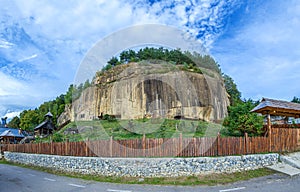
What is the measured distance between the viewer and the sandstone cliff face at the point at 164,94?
32.6m

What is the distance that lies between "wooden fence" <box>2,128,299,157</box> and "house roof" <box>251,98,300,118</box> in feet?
4.10

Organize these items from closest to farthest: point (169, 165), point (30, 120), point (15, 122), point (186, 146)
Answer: point (169, 165), point (186, 146), point (30, 120), point (15, 122)

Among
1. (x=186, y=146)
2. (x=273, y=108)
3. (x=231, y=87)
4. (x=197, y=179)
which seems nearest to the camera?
(x=197, y=179)

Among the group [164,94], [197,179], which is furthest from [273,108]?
[164,94]

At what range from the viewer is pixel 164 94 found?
33.4m

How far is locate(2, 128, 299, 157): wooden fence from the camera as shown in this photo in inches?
483

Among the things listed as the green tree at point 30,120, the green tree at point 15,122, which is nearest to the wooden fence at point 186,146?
the green tree at point 30,120

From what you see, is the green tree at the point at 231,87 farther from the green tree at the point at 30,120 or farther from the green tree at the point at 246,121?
the green tree at the point at 30,120

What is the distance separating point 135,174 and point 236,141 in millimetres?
5487

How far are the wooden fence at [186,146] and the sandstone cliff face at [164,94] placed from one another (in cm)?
1771

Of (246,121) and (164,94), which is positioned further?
(164,94)

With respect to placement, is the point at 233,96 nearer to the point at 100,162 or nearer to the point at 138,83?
the point at 138,83

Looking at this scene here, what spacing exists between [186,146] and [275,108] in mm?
6334

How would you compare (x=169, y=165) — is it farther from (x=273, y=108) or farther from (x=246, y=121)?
(x=273, y=108)
